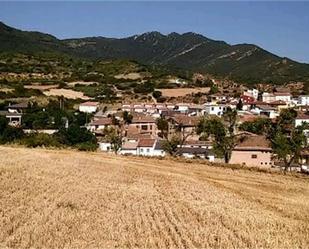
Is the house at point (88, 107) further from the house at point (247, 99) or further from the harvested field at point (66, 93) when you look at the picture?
the house at point (247, 99)

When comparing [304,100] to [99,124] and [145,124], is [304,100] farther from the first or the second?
[99,124]

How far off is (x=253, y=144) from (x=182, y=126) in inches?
1352

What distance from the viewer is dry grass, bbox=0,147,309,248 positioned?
16.0 meters

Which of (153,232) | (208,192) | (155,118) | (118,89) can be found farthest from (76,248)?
(118,89)

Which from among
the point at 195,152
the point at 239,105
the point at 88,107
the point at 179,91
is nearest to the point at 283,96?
the point at 239,105

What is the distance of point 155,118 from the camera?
123688 millimetres

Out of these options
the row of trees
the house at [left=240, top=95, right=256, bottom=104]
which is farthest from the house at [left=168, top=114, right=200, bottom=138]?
the house at [left=240, top=95, right=256, bottom=104]

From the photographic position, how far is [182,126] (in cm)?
11550

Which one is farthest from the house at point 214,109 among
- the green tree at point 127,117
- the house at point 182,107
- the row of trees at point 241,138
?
the green tree at point 127,117

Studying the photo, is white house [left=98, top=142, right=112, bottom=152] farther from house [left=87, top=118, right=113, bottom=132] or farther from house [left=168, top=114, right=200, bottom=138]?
house [left=168, top=114, right=200, bottom=138]

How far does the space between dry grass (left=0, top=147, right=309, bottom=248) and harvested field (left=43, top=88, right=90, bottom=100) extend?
107160mm

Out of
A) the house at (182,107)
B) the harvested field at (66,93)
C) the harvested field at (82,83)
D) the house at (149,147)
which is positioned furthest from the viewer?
the harvested field at (82,83)

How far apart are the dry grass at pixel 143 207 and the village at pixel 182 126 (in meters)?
23.2

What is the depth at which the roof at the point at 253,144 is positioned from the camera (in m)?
81.1
